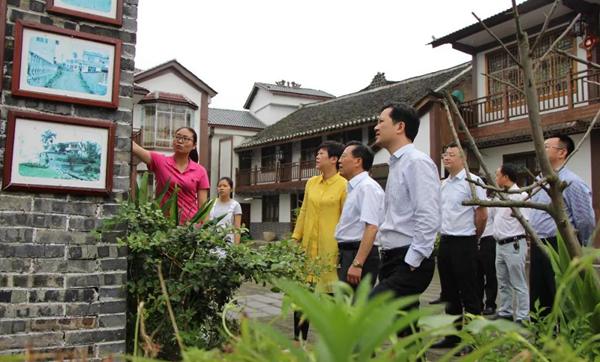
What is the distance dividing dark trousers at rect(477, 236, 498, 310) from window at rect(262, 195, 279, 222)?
20466mm

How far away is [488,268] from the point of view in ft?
21.5

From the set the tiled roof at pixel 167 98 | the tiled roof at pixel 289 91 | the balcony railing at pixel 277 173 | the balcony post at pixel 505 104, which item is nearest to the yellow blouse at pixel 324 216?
the balcony post at pixel 505 104

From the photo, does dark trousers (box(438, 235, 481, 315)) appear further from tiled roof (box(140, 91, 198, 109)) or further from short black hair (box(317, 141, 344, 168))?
tiled roof (box(140, 91, 198, 109))

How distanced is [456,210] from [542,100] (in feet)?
32.0

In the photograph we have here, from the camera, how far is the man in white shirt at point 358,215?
3859 millimetres

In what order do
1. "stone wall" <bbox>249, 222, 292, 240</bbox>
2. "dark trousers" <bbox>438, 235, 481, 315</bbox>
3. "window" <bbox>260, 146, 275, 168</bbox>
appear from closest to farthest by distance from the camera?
"dark trousers" <bbox>438, 235, 481, 315</bbox>, "stone wall" <bbox>249, 222, 292, 240</bbox>, "window" <bbox>260, 146, 275, 168</bbox>

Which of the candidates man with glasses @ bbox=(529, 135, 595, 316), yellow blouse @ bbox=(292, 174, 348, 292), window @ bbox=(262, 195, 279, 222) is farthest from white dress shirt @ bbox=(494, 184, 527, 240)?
window @ bbox=(262, 195, 279, 222)

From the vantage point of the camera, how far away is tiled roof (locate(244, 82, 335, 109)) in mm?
33250

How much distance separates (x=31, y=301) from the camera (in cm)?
274

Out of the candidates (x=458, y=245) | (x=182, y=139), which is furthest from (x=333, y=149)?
(x=458, y=245)

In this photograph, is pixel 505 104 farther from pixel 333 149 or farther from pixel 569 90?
pixel 333 149

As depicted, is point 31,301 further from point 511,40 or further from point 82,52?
point 511,40

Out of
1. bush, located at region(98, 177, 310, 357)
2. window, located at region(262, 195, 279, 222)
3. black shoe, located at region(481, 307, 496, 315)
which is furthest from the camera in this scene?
window, located at region(262, 195, 279, 222)

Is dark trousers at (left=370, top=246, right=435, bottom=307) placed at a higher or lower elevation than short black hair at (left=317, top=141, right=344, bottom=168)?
lower
